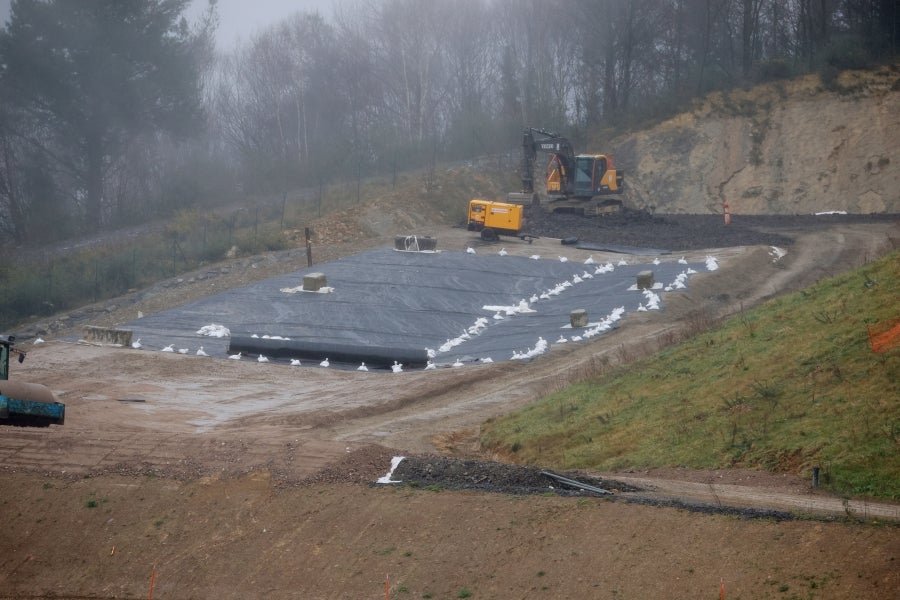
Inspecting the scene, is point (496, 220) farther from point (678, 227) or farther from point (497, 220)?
point (678, 227)

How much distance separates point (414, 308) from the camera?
30.6m

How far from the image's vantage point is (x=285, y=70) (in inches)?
2985

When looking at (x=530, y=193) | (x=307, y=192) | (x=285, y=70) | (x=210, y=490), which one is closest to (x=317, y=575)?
(x=210, y=490)

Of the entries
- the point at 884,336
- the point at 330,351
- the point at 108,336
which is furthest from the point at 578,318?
the point at 108,336

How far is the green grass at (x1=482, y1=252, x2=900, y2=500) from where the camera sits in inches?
504

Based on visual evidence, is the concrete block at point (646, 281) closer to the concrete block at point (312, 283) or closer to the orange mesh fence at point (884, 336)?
the concrete block at point (312, 283)

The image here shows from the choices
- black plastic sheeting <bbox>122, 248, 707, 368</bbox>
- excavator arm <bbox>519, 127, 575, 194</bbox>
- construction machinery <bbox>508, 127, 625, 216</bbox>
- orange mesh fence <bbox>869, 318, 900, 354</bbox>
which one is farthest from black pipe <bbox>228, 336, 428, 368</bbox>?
excavator arm <bbox>519, 127, 575, 194</bbox>

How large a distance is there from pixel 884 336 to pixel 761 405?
2.11m

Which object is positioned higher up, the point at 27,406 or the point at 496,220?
the point at 496,220

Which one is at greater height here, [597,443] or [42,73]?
[42,73]

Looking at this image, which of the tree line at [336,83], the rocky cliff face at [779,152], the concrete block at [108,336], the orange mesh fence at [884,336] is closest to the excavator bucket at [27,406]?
the orange mesh fence at [884,336]

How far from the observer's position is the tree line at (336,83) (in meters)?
54.6

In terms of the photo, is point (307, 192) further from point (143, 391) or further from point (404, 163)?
point (143, 391)

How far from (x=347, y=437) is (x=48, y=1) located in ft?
152
